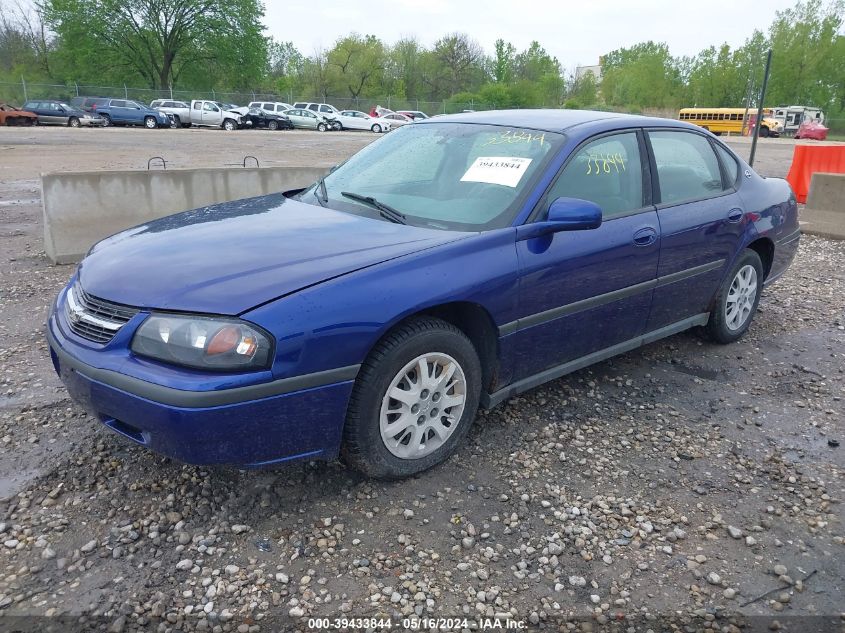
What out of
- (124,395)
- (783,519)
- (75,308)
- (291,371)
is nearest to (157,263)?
(75,308)

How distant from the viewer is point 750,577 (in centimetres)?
249

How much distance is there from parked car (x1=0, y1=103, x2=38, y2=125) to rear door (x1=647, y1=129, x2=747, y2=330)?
3688 cm

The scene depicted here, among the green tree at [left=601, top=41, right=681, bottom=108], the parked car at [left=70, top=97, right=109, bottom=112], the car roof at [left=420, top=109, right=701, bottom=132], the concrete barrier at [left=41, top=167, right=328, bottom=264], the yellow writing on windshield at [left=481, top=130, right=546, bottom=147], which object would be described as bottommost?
the concrete barrier at [left=41, top=167, right=328, bottom=264]

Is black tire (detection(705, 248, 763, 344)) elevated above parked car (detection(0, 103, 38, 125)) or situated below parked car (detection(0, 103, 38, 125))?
below

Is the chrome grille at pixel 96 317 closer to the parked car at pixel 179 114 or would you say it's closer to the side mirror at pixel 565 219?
the side mirror at pixel 565 219

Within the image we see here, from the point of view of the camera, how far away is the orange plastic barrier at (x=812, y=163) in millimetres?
10641

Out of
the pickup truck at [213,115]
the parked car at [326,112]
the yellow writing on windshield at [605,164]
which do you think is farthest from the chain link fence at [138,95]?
the yellow writing on windshield at [605,164]

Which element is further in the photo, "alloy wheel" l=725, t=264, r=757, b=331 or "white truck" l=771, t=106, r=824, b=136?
"white truck" l=771, t=106, r=824, b=136

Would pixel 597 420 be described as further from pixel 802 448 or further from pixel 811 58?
pixel 811 58

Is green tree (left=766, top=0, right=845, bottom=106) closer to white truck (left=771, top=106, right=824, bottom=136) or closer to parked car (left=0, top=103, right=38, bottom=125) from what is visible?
white truck (left=771, top=106, right=824, bottom=136)

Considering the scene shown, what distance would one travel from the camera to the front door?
3.20 metres

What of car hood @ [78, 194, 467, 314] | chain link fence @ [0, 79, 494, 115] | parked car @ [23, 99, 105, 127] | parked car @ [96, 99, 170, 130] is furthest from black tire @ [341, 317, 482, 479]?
chain link fence @ [0, 79, 494, 115]

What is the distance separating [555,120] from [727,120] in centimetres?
5407

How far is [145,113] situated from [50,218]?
107ft
